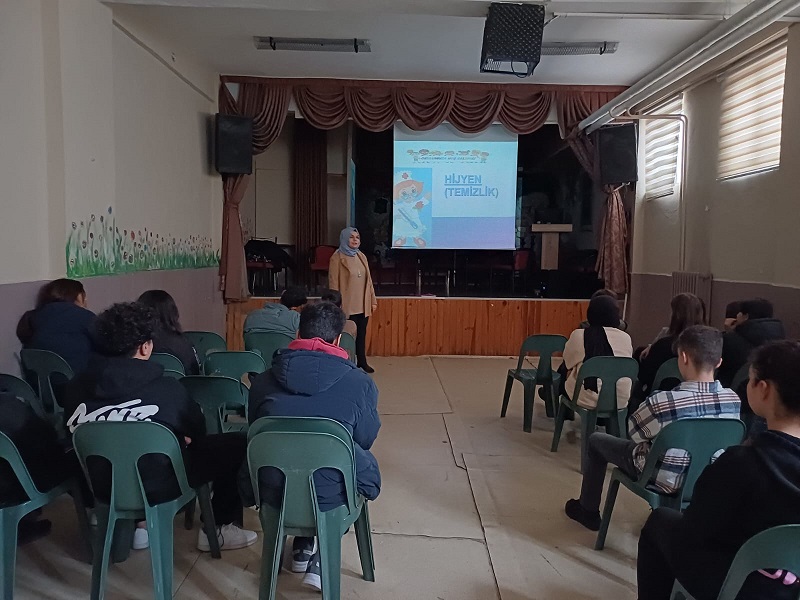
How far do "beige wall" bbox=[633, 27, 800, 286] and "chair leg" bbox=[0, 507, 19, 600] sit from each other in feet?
14.5

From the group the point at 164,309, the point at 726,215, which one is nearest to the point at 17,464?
the point at 164,309

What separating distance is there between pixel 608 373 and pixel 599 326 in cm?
37

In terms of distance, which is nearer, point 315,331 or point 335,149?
point 315,331

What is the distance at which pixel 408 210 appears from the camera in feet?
23.3

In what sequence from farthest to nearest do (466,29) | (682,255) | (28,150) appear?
(682,255) → (466,29) → (28,150)

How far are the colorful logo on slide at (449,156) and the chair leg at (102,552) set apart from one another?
5.66 metres

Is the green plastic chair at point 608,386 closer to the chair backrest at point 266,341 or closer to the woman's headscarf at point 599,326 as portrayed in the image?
the woman's headscarf at point 599,326

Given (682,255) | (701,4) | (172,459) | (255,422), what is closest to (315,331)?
(255,422)

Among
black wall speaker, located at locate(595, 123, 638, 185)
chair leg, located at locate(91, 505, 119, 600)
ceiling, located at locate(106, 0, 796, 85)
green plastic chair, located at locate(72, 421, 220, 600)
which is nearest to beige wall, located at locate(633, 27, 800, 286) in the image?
black wall speaker, located at locate(595, 123, 638, 185)

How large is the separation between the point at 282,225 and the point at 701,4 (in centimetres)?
672

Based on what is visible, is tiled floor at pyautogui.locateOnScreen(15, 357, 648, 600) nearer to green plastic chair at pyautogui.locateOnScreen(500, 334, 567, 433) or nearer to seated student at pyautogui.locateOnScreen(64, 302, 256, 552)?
green plastic chair at pyautogui.locateOnScreen(500, 334, 567, 433)

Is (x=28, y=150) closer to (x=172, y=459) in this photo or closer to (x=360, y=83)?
(x=172, y=459)

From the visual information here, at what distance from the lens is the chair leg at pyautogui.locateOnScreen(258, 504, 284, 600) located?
1.89 meters

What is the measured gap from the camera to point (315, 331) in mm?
2203
